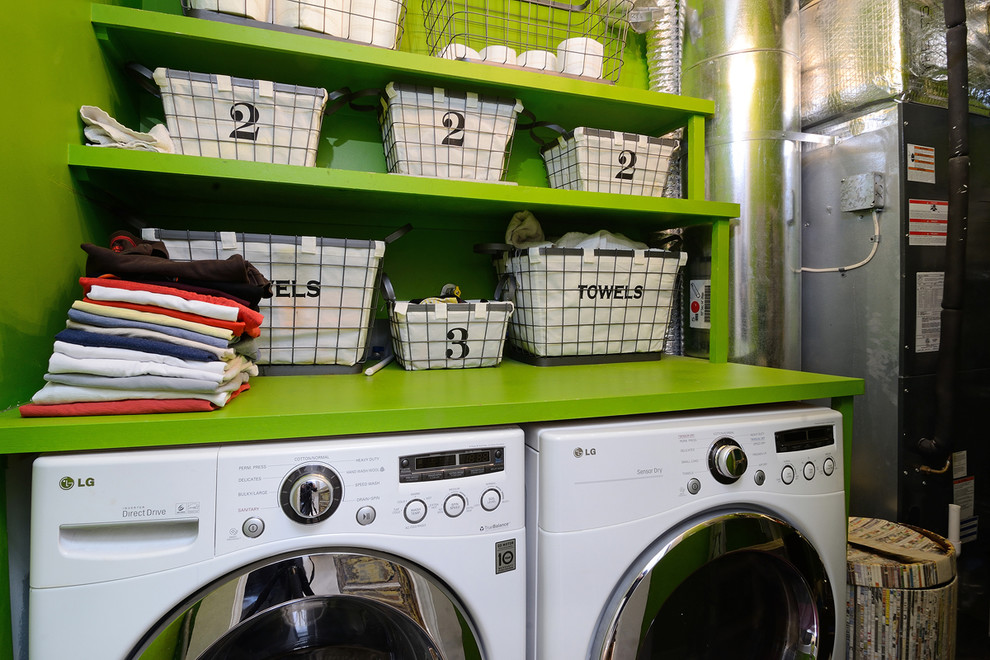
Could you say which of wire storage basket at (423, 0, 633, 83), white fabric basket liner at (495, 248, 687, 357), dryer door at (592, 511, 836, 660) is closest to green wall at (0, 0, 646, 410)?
wire storage basket at (423, 0, 633, 83)

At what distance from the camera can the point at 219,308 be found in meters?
0.77

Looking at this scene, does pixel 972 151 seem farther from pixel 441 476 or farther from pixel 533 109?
pixel 441 476

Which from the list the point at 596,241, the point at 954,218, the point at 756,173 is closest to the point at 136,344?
the point at 596,241

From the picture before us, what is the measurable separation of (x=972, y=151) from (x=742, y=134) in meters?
0.75

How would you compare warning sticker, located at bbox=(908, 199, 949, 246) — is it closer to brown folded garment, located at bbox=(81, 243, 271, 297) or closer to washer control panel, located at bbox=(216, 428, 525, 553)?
washer control panel, located at bbox=(216, 428, 525, 553)

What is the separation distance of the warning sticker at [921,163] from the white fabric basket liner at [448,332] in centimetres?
128

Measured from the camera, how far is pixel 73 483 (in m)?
0.64

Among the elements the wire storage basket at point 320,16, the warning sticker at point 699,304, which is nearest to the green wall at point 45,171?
the wire storage basket at point 320,16

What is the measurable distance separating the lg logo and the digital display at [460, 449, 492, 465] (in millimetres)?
493

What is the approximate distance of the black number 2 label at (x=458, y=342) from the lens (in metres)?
1.17

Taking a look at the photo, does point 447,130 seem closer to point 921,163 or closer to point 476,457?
point 476,457

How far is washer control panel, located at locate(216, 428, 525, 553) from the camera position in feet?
2.25

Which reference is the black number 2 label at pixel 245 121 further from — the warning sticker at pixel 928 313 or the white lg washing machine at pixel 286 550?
the warning sticker at pixel 928 313

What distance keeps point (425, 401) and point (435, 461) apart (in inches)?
4.0
